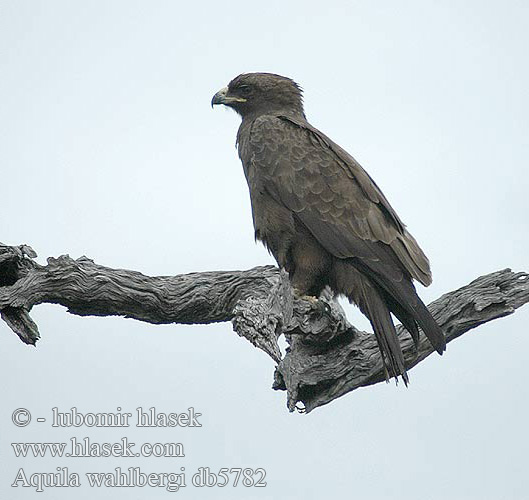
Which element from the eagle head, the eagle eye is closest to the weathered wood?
the eagle head

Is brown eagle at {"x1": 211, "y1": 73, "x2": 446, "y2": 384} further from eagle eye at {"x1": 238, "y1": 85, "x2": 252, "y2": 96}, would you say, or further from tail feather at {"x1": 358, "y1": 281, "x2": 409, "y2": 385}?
eagle eye at {"x1": 238, "y1": 85, "x2": 252, "y2": 96}

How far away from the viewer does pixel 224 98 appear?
7977 millimetres

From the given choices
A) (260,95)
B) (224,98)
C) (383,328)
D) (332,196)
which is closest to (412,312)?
(383,328)

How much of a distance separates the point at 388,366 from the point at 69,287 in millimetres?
2198

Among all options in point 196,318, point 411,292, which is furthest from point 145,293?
point 411,292

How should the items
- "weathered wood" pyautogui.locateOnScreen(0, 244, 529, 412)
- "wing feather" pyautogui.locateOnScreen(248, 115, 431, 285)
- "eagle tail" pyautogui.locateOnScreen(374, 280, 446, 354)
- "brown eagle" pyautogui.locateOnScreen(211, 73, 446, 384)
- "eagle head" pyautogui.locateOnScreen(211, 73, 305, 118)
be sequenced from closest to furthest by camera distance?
"eagle tail" pyautogui.locateOnScreen(374, 280, 446, 354) < "weathered wood" pyautogui.locateOnScreen(0, 244, 529, 412) < "brown eagle" pyautogui.locateOnScreen(211, 73, 446, 384) < "wing feather" pyautogui.locateOnScreen(248, 115, 431, 285) < "eagle head" pyautogui.locateOnScreen(211, 73, 305, 118)

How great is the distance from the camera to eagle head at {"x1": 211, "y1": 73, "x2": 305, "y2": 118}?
7.88 metres

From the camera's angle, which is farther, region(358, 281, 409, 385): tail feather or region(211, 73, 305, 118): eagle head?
region(211, 73, 305, 118): eagle head

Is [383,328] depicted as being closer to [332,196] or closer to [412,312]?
[412,312]

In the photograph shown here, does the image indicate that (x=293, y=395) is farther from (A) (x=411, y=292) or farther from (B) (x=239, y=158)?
(B) (x=239, y=158)

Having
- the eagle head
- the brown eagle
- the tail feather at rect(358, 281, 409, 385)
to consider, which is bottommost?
the tail feather at rect(358, 281, 409, 385)

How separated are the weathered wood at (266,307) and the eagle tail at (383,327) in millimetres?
151

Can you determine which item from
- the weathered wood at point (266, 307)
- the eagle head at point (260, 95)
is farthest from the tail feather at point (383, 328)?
the eagle head at point (260, 95)

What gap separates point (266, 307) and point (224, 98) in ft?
8.46
